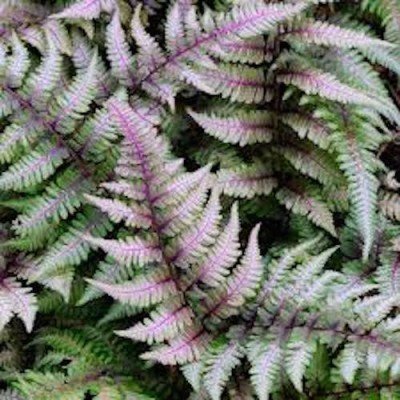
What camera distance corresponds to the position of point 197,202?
9.21 feet

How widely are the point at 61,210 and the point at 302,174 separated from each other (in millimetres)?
1171

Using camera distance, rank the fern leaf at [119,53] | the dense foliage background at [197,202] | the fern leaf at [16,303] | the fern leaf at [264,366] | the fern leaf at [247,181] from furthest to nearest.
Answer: the fern leaf at [247,181] < the fern leaf at [119,53] < the fern leaf at [16,303] < the dense foliage background at [197,202] < the fern leaf at [264,366]

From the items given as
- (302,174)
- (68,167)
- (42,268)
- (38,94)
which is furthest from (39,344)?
(302,174)

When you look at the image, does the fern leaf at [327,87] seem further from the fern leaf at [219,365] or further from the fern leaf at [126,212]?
the fern leaf at [219,365]

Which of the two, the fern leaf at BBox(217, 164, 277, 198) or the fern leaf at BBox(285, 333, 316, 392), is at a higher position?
the fern leaf at BBox(217, 164, 277, 198)

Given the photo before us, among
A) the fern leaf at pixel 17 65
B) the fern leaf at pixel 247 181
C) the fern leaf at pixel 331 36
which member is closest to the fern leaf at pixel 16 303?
the fern leaf at pixel 17 65

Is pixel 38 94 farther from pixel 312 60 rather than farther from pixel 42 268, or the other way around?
pixel 312 60

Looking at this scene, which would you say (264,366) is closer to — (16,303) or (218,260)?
(218,260)

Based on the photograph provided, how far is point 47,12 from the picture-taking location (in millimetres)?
3518

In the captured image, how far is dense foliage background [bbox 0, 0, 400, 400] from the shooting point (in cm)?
279

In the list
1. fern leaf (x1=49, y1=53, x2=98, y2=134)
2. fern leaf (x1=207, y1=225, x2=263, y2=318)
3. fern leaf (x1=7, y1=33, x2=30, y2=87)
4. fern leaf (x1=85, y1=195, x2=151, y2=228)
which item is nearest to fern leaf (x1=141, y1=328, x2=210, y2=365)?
fern leaf (x1=207, y1=225, x2=263, y2=318)

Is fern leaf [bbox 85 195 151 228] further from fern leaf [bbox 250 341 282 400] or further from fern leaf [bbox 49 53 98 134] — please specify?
fern leaf [bbox 250 341 282 400]

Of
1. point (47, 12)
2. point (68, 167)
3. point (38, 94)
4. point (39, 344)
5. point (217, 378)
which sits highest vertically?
point (47, 12)

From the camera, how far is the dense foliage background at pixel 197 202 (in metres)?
2.79
